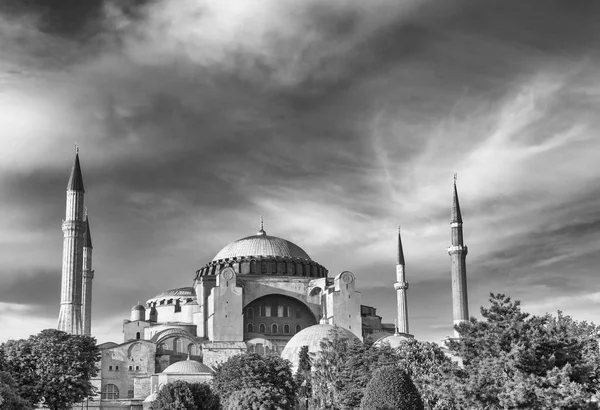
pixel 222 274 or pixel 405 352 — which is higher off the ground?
pixel 222 274

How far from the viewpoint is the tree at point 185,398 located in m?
42.1

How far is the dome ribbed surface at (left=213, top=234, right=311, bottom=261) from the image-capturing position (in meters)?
79.5

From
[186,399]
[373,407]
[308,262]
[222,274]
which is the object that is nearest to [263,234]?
[308,262]

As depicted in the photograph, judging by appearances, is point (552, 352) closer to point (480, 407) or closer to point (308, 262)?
point (480, 407)

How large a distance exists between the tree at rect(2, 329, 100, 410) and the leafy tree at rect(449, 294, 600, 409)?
2589cm

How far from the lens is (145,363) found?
66688 mm

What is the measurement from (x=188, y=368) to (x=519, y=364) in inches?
1406

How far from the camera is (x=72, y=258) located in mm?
66188

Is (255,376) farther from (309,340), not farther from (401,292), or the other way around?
(401,292)

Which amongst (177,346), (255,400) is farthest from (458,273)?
(255,400)

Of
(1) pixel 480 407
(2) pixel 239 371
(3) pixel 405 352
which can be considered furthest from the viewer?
(3) pixel 405 352

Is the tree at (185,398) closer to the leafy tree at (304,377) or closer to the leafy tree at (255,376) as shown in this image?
the leafy tree at (255,376)

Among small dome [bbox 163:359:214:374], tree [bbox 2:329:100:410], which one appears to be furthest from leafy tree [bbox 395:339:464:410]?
tree [bbox 2:329:100:410]

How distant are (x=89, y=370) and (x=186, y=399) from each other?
1330 cm
